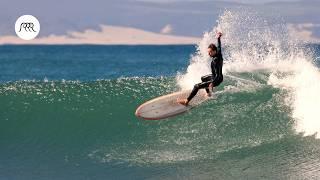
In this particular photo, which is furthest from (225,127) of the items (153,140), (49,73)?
(49,73)

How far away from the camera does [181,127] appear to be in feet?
40.2

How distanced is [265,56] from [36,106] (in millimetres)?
6289

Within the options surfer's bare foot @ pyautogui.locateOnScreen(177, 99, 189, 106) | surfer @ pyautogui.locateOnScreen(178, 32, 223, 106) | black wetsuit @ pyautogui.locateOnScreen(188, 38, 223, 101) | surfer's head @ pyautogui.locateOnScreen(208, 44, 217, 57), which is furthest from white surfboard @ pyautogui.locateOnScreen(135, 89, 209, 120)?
surfer's head @ pyautogui.locateOnScreen(208, 44, 217, 57)

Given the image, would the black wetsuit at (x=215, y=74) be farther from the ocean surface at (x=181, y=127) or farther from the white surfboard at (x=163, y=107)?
the ocean surface at (x=181, y=127)

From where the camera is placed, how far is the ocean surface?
1032cm

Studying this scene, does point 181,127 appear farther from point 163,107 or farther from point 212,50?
point 212,50

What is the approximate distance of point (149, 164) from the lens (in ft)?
34.3

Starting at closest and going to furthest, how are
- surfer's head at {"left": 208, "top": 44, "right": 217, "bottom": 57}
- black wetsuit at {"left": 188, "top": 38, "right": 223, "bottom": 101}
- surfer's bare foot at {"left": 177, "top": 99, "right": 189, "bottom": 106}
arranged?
surfer's head at {"left": 208, "top": 44, "right": 217, "bottom": 57}
black wetsuit at {"left": 188, "top": 38, "right": 223, "bottom": 101}
surfer's bare foot at {"left": 177, "top": 99, "right": 189, "bottom": 106}

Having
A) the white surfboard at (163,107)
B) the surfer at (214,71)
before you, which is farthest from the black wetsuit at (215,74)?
the white surfboard at (163,107)

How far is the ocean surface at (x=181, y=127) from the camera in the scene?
10.3 m

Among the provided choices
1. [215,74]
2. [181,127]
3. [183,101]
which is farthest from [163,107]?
[215,74]

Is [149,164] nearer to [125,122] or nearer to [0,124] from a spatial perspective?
[125,122]

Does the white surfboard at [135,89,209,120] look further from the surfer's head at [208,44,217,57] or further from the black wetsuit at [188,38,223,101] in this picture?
the surfer's head at [208,44,217,57]

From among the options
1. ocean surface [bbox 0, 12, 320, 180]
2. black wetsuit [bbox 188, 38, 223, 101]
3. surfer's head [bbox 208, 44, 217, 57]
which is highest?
surfer's head [bbox 208, 44, 217, 57]
